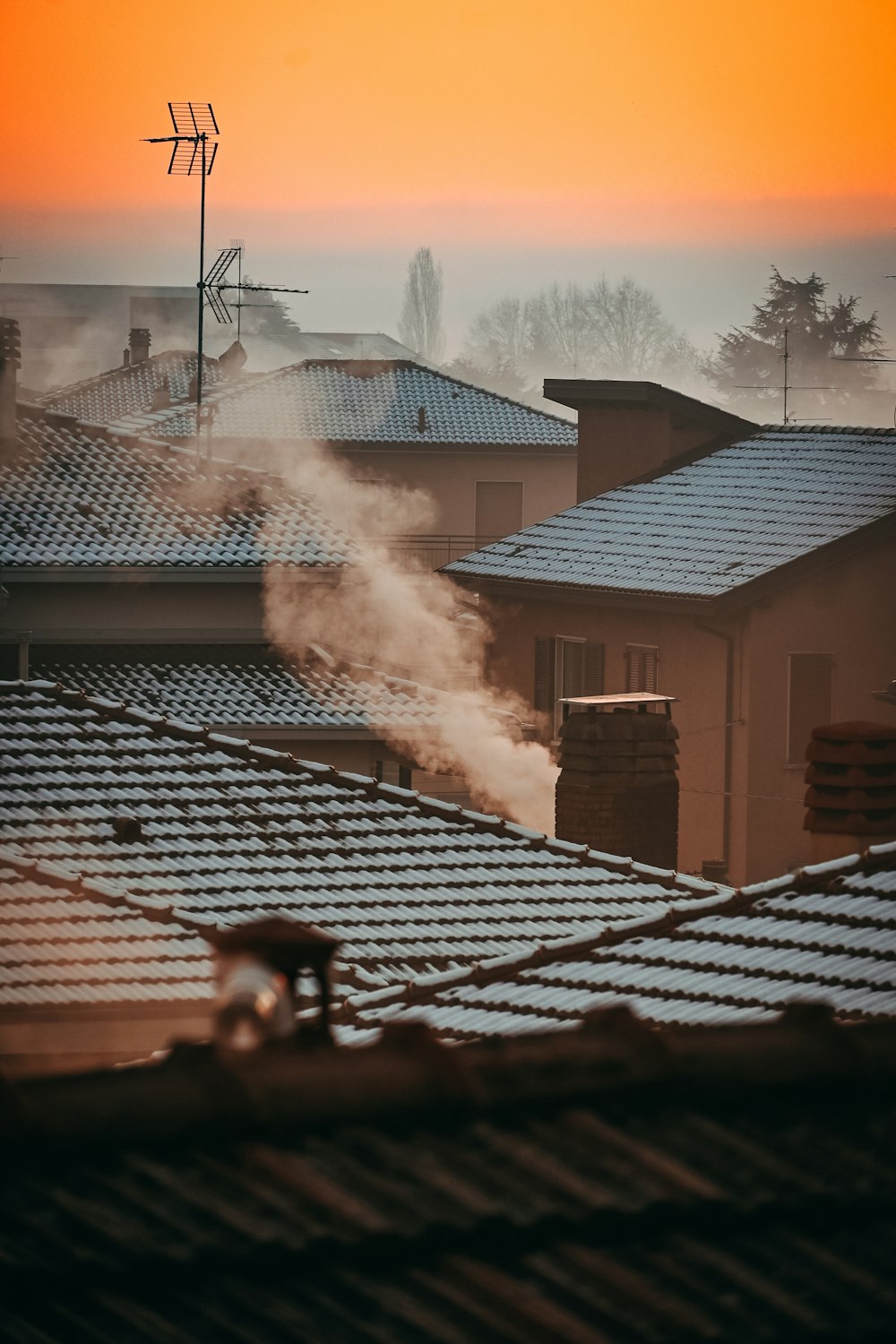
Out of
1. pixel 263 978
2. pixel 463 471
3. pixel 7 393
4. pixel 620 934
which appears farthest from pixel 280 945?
pixel 463 471

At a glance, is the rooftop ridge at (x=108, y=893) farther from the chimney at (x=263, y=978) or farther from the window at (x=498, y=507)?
the window at (x=498, y=507)

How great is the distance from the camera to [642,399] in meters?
33.8

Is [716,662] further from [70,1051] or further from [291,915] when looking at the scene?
[70,1051]

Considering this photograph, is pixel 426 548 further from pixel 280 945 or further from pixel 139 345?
pixel 280 945

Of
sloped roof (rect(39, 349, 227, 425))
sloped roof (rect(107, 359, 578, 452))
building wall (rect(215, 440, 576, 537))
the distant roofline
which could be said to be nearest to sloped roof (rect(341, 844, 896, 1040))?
the distant roofline

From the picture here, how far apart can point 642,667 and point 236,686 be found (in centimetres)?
561

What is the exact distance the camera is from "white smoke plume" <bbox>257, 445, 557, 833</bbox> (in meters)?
28.0

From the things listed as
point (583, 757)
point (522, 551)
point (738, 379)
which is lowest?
point (583, 757)

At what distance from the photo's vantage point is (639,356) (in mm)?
136000

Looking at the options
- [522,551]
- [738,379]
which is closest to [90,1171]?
[522,551]

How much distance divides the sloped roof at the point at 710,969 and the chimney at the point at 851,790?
5.85 ft

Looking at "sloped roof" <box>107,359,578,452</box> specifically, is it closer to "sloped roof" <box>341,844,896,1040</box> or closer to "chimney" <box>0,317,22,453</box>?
"chimney" <box>0,317,22,453</box>

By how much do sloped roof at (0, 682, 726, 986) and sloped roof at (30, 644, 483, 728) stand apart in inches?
441

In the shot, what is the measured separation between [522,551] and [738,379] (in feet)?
219
